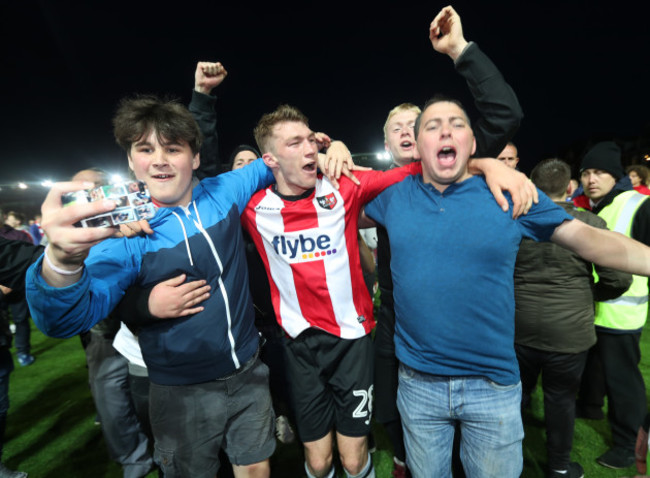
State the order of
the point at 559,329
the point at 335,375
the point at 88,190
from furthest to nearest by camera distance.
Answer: the point at 559,329
the point at 335,375
the point at 88,190

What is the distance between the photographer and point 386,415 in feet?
7.39

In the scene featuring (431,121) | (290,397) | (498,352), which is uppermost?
(431,121)

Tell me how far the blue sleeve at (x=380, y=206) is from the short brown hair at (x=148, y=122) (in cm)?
117

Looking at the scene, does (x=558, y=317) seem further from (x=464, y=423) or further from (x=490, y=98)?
(x=490, y=98)

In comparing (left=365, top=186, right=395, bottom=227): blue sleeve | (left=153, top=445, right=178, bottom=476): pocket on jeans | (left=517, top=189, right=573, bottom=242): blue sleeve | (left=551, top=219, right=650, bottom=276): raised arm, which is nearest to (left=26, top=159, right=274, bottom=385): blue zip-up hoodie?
(left=153, top=445, right=178, bottom=476): pocket on jeans

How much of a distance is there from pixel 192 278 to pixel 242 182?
30.1 inches

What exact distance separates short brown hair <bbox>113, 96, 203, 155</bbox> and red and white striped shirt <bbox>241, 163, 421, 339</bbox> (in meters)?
0.66

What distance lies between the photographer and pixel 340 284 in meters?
2.06

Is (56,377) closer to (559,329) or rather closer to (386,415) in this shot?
(386,415)

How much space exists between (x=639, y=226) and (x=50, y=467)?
5767 millimetres

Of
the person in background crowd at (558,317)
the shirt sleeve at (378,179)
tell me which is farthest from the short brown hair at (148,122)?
the person in background crowd at (558,317)

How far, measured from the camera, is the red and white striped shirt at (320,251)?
2049 mm

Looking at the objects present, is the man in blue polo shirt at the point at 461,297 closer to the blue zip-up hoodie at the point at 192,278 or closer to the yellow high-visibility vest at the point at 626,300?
the blue zip-up hoodie at the point at 192,278

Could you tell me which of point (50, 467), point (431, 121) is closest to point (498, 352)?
point (431, 121)
